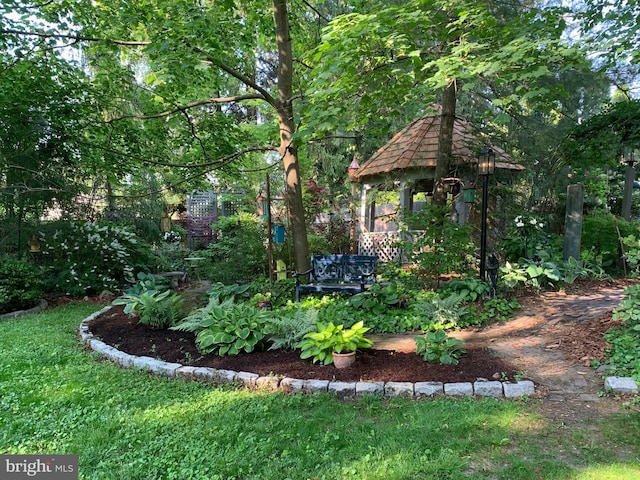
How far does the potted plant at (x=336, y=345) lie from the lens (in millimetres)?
3330

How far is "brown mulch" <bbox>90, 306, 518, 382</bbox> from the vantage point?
3.11 metres

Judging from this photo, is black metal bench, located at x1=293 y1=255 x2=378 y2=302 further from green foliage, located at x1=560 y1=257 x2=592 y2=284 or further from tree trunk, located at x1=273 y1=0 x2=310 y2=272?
green foliage, located at x1=560 y1=257 x2=592 y2=284

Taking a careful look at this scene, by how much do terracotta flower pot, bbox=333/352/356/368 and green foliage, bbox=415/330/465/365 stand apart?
64 centimetres

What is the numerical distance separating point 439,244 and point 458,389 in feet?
9.24

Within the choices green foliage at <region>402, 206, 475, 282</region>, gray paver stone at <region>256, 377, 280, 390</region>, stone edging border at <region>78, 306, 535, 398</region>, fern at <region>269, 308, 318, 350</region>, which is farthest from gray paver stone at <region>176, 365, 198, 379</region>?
green foliage at <region>402, 206, 475, 282</region>

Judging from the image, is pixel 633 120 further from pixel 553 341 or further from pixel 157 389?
pixel 157 389

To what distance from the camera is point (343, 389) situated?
9.67ft

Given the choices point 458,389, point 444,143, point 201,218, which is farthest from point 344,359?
point 201,218

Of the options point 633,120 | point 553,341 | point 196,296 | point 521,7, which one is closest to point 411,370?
point 553,341

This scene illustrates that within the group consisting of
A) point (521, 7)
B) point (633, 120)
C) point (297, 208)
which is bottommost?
point (297, 208)

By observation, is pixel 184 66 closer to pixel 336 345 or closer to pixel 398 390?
pixel 336 345

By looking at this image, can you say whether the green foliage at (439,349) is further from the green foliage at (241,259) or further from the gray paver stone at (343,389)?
the green foliage at (241,259)

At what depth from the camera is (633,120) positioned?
17.9 feet

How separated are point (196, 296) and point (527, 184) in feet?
22.1
